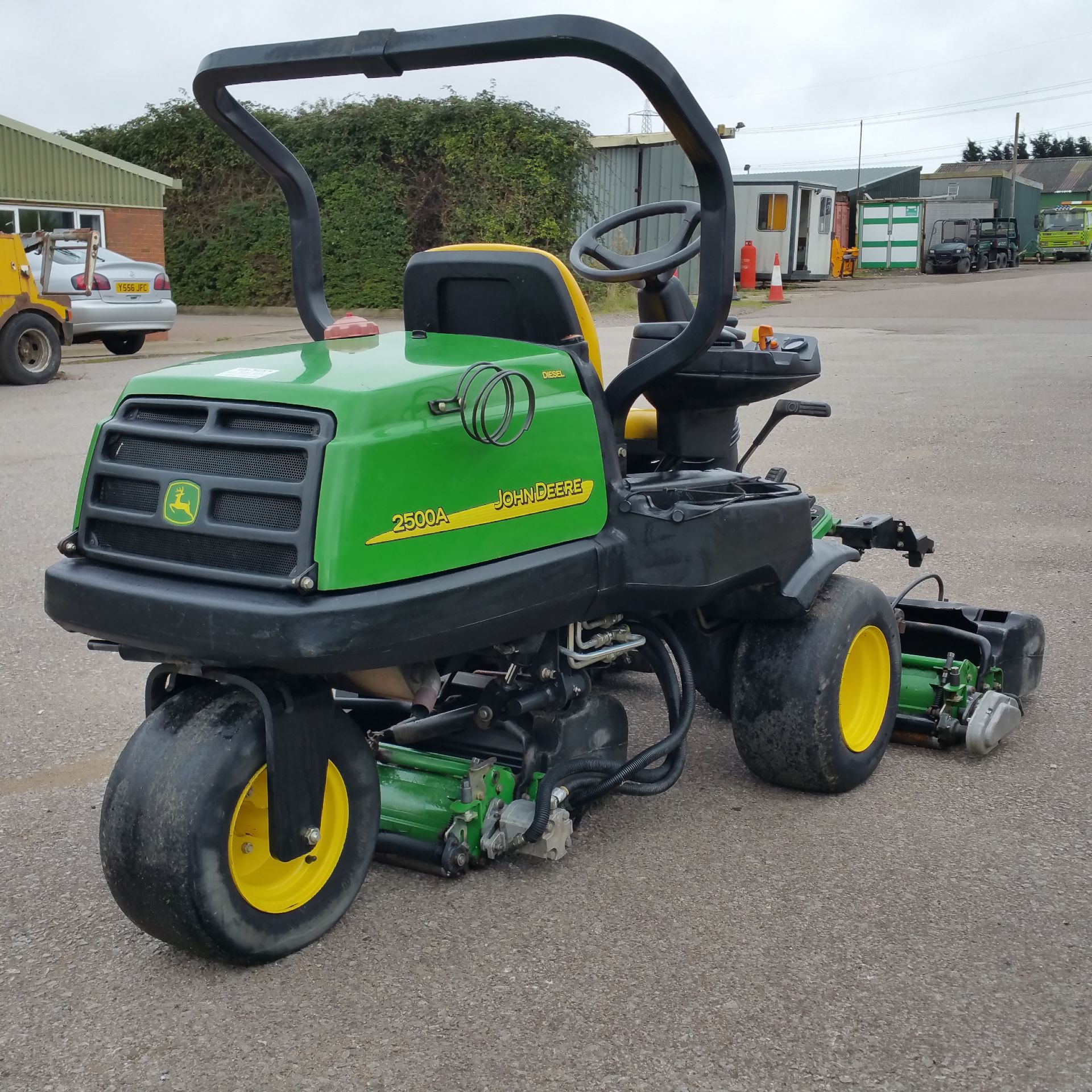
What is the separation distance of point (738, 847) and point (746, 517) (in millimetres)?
893

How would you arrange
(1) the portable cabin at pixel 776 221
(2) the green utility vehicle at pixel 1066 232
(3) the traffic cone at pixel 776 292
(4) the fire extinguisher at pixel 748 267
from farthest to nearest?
(2) the green utility vehicle at pixel 1066 232, (1) the portable cabin at pixel 776 221, (4) the fire extinguisher at pixel 748 267, (3) the traffic cone at pixel 776 292

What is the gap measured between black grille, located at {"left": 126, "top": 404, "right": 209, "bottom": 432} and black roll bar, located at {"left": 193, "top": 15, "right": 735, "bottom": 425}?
0.78 m

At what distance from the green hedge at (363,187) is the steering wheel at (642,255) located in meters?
17.1

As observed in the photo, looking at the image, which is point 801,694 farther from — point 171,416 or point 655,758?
point 171,416

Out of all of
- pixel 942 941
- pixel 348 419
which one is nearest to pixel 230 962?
pixel 348 419

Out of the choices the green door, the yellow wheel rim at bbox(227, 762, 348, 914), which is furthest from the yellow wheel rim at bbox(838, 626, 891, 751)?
the green door

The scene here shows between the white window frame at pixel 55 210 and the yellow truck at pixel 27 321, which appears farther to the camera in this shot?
the white window frame at pixel 55 210

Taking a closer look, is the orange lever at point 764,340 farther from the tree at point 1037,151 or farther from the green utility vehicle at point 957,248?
the tree at point 1037,151

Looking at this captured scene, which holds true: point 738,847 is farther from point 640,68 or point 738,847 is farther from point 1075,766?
point 640,68

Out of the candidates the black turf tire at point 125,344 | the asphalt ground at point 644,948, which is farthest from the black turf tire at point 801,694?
the black turf tire at point 125,344

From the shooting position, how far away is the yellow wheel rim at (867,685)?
4.03m

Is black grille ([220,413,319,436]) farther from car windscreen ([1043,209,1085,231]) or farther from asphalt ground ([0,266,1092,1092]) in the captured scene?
car windscreen ([1043,209,1085,231])

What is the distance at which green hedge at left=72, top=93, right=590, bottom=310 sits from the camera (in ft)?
74.6

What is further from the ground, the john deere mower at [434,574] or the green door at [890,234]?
the green door at [890,234]
